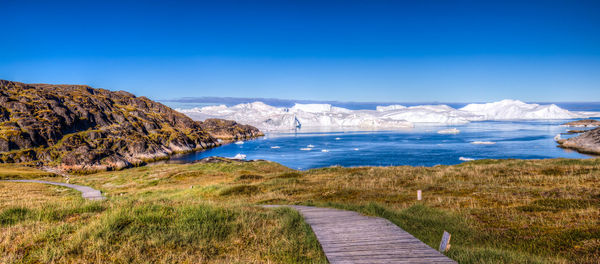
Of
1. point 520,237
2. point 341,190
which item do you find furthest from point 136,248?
point 341,190

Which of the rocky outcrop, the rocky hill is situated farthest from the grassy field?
the rocky hill

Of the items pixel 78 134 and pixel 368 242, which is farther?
pixel 78 134

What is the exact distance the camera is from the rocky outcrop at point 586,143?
9038 centimetres

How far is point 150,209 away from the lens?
945cm

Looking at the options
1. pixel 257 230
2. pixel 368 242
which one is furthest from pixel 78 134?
pixel 368 242

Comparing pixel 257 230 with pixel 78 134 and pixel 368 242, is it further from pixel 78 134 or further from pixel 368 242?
pixel 78 134

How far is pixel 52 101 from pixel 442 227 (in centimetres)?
16558

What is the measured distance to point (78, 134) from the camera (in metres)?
120

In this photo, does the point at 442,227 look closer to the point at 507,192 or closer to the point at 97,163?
the point at 507,192

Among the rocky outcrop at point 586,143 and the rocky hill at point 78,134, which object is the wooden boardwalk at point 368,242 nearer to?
the rocky hill at point 78,134

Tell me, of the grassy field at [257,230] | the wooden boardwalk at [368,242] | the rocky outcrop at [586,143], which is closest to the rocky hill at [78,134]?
the grassy field at [257,230]

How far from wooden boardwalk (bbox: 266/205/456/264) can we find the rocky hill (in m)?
108

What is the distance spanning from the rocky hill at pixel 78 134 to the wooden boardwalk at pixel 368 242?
108147mm

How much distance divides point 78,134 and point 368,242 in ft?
467
